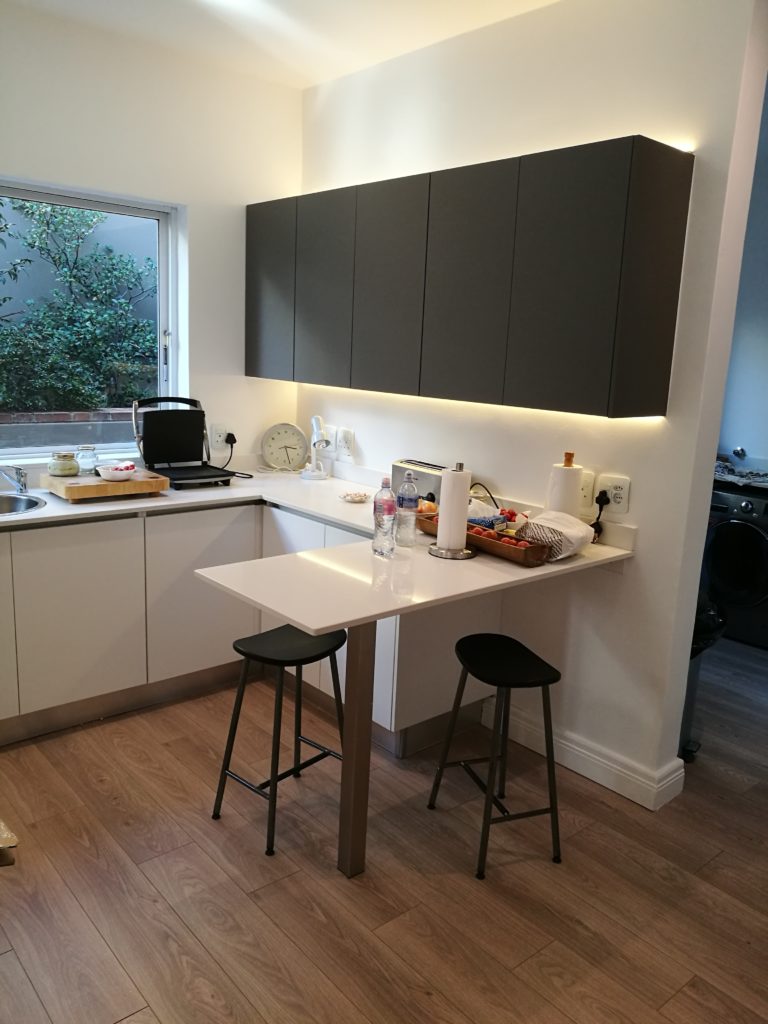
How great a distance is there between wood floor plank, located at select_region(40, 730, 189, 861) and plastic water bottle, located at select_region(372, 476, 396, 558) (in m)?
1.06

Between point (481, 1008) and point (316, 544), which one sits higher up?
point (316, 544)

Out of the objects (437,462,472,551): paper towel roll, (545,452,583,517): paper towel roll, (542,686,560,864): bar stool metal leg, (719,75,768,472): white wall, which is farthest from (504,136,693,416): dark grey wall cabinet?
(719,75,768,472): white wall

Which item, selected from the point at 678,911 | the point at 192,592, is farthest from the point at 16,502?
the point at 678,911

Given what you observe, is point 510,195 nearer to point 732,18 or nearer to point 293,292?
point 732,18

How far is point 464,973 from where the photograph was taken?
1.93m

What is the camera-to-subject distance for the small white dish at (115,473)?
309cm

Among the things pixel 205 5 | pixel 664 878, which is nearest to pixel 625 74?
pixel 205 5

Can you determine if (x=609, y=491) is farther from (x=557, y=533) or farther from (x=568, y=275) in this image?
(x=568, y=275)

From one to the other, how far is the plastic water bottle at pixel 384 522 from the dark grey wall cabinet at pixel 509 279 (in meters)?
0.51

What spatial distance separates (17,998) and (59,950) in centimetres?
15

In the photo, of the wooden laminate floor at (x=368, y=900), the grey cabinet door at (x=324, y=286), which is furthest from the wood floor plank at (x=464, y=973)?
the grey cabinet door at (x=324, y=286)

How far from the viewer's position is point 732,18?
224 cm

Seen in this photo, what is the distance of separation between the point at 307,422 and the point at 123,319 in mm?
989

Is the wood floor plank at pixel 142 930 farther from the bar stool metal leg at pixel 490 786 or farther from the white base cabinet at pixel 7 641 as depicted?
the bar stool metal leg at pixel 490 786
